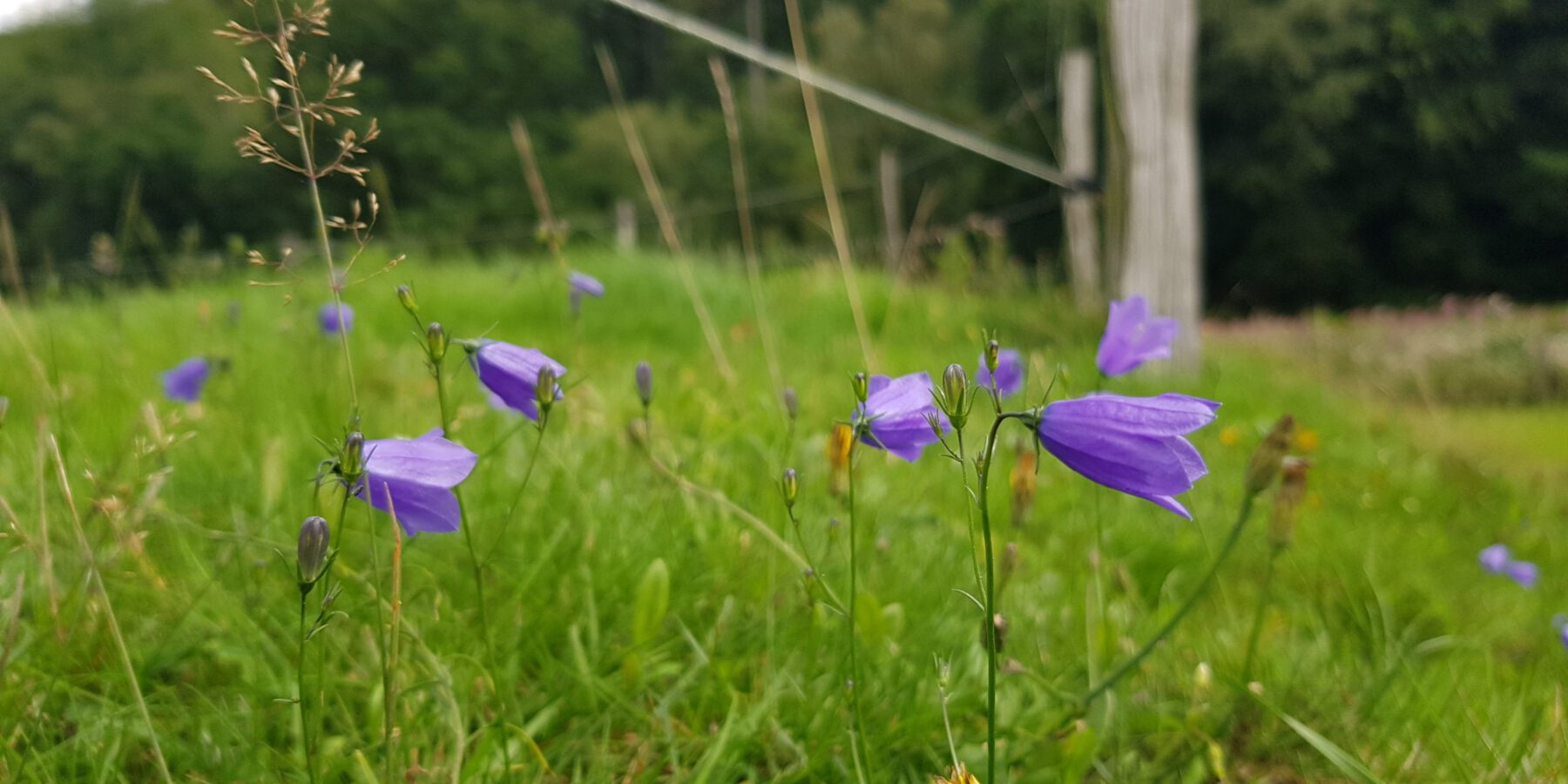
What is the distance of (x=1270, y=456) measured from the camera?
86 centimetres

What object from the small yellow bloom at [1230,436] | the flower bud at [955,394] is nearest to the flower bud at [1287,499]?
the flower bud at [955,394]

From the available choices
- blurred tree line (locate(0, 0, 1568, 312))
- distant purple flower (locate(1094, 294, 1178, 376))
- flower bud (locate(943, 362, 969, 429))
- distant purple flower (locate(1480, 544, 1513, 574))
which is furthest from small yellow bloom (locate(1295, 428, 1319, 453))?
blurred tree line (locate(0, 0, 1568, 312))

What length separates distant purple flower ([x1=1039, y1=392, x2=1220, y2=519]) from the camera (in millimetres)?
633

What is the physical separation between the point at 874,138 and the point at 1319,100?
29.0 ft

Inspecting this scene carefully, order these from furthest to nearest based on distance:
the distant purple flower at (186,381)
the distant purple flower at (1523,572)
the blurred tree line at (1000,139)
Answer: the blurred tree line at (1000,139), the distant purple flower at (1523,572), the distant purple flower at (186,381)

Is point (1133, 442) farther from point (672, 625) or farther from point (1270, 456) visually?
point (672, 625)

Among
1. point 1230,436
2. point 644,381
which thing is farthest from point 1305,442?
point 644,381

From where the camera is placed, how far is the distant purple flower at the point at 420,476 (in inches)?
26.2

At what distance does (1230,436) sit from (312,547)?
10.4 feet

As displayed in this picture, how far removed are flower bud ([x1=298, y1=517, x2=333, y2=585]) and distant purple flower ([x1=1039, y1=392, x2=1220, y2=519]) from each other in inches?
18.6

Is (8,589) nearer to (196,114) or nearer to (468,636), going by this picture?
(468,636)

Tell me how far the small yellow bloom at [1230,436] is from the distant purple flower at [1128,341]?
7.50 feet

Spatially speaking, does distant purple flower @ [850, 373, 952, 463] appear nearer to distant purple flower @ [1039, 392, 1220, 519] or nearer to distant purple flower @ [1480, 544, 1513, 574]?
distant purple flower @ [1039, 392, 1220, 519]

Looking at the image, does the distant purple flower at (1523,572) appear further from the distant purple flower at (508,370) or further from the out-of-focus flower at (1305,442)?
the distant purple flower at (508,370)
